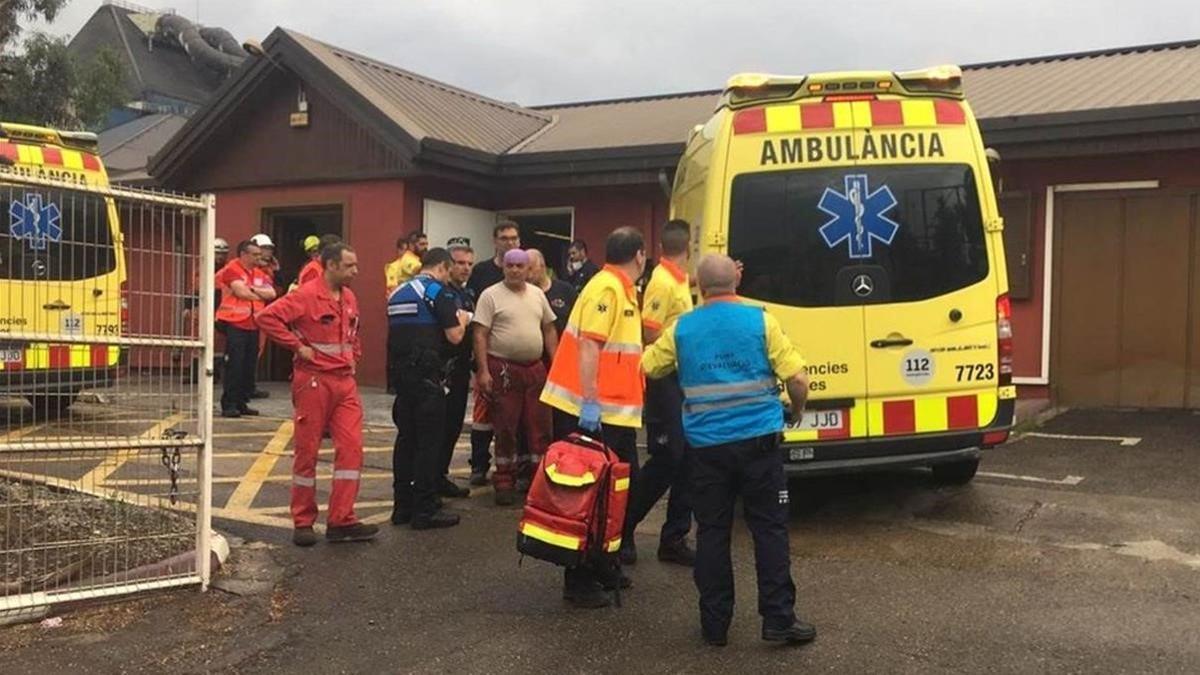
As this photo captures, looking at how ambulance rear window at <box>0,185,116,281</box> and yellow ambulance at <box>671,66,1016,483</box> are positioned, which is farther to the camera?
yellow ambulance at <box>671,66,1016,483</box>

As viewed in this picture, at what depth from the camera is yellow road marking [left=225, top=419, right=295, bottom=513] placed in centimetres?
684

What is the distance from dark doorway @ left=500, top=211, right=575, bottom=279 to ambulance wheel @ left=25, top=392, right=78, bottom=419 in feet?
30.1

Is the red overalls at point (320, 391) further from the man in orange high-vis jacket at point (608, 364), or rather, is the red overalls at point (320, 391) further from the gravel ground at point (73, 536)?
the man in orange high-vis jacket at point (608, 364)

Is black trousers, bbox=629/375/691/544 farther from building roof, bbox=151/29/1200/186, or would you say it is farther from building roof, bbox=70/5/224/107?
building roof, bbox=70/5/224/107

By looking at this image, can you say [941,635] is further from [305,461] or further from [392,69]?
[392,69]

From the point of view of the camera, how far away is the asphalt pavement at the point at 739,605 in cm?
411

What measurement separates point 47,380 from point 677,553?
3.23 m

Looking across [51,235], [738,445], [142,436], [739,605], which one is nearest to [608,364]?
[738,445]

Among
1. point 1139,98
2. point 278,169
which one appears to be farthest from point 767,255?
point 278,169

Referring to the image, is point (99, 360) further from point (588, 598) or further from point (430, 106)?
point (430, 106)

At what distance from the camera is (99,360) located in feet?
15.6

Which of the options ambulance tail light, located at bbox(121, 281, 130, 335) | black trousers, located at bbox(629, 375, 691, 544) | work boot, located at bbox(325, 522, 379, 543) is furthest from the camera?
work boot, located at bbox(325, 522, 379, 543)

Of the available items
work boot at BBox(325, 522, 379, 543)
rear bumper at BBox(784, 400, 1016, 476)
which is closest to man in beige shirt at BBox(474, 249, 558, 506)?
work boot at BBox(325, 522, 379, 543)

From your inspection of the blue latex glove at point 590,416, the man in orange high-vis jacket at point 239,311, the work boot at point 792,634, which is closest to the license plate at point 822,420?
the blue latex glove at point 590,416
